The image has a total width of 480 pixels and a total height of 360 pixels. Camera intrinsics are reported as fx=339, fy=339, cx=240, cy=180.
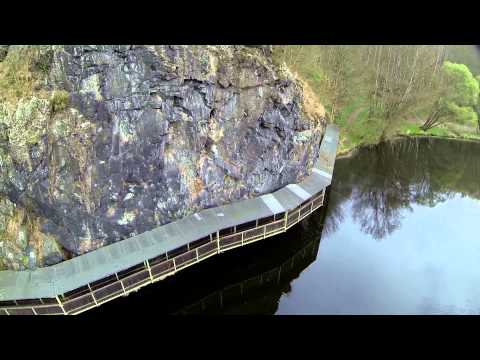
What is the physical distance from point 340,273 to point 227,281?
26.7 feet

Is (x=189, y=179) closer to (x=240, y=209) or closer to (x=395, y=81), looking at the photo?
(x=240, y=209)

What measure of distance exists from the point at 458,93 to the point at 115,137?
134 ft

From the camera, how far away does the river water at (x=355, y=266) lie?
72.5 feet

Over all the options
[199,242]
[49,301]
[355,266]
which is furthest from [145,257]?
[355,266]

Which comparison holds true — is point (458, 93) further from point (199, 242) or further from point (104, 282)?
point (104, 282)

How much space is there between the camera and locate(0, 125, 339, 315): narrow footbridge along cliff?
18.1 meters

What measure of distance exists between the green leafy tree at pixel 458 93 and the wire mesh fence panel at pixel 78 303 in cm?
4337

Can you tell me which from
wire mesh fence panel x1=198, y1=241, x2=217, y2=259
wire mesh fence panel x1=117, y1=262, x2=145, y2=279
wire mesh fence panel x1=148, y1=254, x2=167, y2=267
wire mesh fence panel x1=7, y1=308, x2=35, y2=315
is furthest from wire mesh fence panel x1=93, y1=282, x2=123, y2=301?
wire mesh fence panel x1=198, y1=241, x2=217, y2=259

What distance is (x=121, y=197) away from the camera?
21094 mm

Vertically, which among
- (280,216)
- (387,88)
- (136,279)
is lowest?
(136,279)

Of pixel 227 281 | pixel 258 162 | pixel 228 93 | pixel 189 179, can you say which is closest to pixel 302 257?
pixel 227 281

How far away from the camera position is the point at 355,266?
2497 centimetres

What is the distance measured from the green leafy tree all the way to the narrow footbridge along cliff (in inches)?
1057

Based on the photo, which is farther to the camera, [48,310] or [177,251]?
[177,251]
